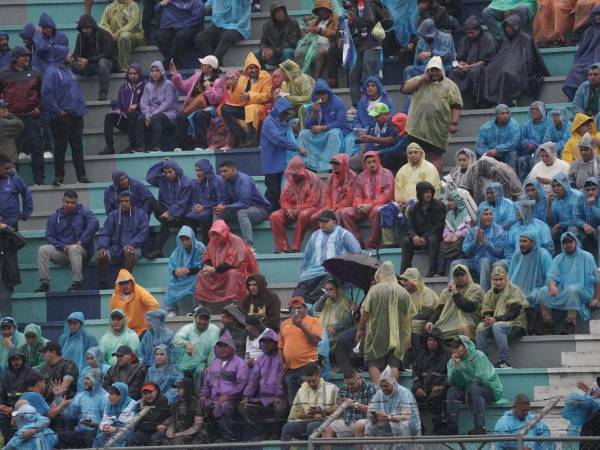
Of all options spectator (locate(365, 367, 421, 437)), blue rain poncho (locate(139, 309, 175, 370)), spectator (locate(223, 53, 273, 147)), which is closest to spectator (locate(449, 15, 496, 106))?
spectator (locate(223, 53, 273, 147))

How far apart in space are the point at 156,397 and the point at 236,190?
13.9 ft

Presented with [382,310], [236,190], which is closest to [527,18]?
[236,190]

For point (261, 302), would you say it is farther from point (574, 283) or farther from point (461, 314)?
point (574, 283)

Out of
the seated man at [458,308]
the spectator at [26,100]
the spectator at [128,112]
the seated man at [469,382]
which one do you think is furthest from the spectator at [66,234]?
the seated man at [469,382]

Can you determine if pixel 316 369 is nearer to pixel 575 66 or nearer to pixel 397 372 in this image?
pixel 397 372

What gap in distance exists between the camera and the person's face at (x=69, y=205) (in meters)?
29.7

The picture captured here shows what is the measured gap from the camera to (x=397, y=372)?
25.6 metres

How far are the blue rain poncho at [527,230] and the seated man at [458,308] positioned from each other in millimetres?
960

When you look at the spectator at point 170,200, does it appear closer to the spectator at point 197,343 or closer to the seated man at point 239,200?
the seated man at point 239,200

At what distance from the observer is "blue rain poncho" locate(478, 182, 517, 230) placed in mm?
27266

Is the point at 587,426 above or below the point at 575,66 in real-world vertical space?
below

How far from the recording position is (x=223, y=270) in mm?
28047

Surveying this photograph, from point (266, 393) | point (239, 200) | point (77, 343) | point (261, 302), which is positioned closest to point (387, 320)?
point (266, 393)

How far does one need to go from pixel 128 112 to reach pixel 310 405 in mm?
8131
